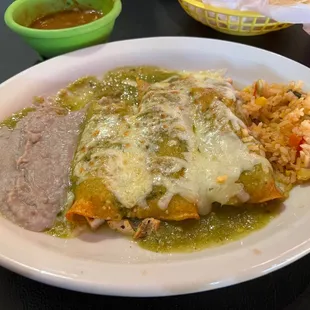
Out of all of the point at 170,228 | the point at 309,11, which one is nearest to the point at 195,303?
the point at 170,228

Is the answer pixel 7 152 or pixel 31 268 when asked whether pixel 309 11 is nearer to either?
pixel 7 152

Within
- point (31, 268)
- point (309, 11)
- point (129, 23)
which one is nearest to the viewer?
point (31, 268)

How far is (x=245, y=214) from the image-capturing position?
1.33 metres

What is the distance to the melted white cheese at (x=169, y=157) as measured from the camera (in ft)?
4.22

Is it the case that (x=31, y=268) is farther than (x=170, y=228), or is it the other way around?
(x=170, y=228)

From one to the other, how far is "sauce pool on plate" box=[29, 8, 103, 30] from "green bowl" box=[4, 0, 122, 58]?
25 millimetres

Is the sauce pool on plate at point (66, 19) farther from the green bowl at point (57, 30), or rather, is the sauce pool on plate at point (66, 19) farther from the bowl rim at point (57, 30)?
the bowl rim at point (57, 30)

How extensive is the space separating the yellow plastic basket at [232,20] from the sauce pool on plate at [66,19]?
0.48 meters

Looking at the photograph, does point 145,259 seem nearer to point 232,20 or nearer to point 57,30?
point 57,30

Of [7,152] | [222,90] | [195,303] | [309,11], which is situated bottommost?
[195,303]

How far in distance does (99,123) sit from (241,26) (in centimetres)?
93

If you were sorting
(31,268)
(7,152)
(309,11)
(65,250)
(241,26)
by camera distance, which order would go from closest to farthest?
(31,268) → (65,250) → (7,152) → (309,11) → (241,26)

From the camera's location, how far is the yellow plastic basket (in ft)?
6.30

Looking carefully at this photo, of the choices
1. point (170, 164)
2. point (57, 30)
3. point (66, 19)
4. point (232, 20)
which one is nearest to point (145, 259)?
point (170, 164)
